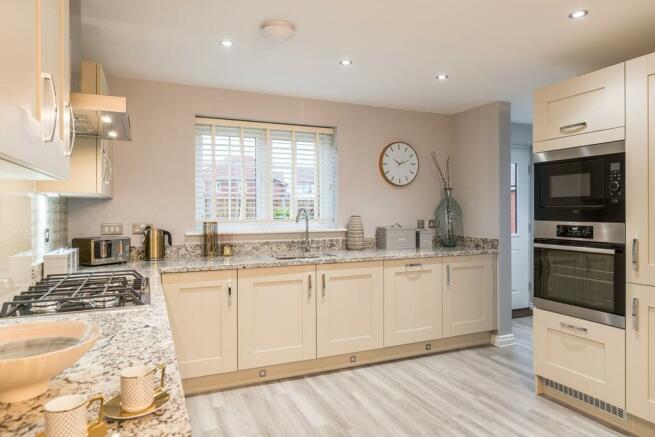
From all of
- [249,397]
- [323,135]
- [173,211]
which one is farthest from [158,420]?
[323,135]

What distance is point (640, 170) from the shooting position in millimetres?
2258

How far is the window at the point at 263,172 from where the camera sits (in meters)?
3.52

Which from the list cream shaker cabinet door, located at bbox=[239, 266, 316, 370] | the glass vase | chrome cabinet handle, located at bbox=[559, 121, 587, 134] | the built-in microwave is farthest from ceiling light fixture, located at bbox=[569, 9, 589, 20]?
cream shaker cabinet door, located at bbox=[239, 266, 316, 370]

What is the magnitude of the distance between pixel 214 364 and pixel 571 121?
284 centimetres

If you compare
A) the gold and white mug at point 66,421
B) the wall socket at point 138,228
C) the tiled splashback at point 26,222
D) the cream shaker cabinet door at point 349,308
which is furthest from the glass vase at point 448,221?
the gold and white mug at point 66,421

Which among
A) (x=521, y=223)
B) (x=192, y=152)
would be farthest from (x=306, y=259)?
(x=521, y=223)

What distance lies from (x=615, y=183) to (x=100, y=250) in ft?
10.5

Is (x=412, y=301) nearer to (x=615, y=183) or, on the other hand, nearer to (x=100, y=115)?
(x=615, y=183)

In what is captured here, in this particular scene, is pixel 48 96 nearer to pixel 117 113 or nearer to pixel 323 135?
pixel 117 113

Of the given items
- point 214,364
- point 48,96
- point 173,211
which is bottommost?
point 214,364

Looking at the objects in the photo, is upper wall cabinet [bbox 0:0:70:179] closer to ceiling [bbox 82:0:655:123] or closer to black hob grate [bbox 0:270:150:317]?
black hob grate [bbox 0:270:150:317]

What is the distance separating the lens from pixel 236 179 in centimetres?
363

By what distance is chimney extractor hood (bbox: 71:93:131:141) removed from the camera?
1.56 m

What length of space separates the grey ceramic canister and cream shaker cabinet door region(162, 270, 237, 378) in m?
1.30
